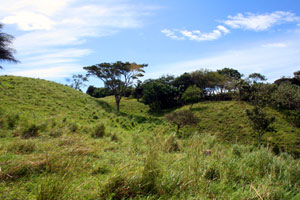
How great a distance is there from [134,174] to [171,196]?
26.8 inches

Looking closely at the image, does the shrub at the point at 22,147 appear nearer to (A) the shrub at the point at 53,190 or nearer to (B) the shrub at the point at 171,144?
(A) the shrub at the point at 53,190

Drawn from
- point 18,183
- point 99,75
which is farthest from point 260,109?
point 99,75

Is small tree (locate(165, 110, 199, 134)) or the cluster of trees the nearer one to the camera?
small tree (locate(165, 110, 199, 134))

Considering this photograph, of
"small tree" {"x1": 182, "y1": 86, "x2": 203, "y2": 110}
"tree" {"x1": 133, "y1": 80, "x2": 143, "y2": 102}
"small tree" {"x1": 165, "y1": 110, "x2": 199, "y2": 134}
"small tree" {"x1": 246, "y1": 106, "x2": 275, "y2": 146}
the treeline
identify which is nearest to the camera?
"small tree" {"x1": 246, "y1": 106, "x2": 275, "y2": 146}

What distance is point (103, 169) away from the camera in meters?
3.95

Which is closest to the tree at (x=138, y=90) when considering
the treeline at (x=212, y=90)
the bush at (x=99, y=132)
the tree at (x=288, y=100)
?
the treeline at (x=212, y=90)

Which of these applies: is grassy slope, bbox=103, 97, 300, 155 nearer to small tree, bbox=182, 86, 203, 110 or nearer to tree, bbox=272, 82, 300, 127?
tree, bbox=272, 82, 300, 127

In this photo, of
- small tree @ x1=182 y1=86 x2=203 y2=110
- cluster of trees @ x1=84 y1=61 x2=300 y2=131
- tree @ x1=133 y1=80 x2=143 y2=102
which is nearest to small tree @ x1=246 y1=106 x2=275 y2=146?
cluster of trees @ x1=84 y1=61 x2=300 y2=131

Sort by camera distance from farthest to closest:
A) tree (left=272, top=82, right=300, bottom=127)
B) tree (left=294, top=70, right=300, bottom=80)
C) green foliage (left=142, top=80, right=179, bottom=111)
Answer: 1. tree (left=294, top=70, right=300, bottom=80)
2. green foliage (left=142, top=80, right=179, bottom=111)
3. tree (left=272, top=82, right=300, bottom=127)

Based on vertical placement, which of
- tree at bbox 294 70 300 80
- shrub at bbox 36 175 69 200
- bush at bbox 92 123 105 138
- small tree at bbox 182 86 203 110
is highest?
tree at bbox 294 70 300 80

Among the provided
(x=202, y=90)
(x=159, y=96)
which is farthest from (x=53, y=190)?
(x=202, y=90)

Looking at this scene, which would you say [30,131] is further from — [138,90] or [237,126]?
[138,90]

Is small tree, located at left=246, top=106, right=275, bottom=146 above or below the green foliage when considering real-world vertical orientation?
below

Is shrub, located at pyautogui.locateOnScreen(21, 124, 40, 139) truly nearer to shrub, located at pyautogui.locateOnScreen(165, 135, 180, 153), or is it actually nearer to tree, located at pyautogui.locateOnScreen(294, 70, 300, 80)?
shrub, located at pyautogui.locateOnScreen(165, 135, 180, 153)
